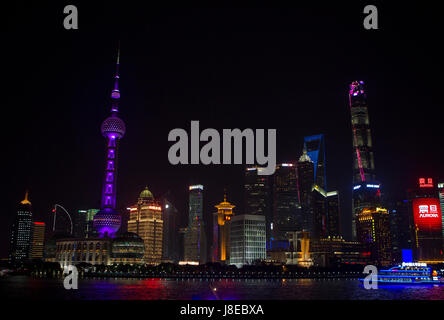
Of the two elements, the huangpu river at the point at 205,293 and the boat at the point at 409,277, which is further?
the boat at the point at 409,277

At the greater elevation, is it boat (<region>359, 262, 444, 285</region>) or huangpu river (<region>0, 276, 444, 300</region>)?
boat (<region>359, 262, 444, 285</region>)

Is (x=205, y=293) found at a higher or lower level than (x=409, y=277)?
lower

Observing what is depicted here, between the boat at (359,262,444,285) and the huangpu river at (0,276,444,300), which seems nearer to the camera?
the huangpu river at (0,276,444,300)

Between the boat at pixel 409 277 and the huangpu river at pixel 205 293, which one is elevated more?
the boat at pixel 409 277

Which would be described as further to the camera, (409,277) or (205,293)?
(409,277)
